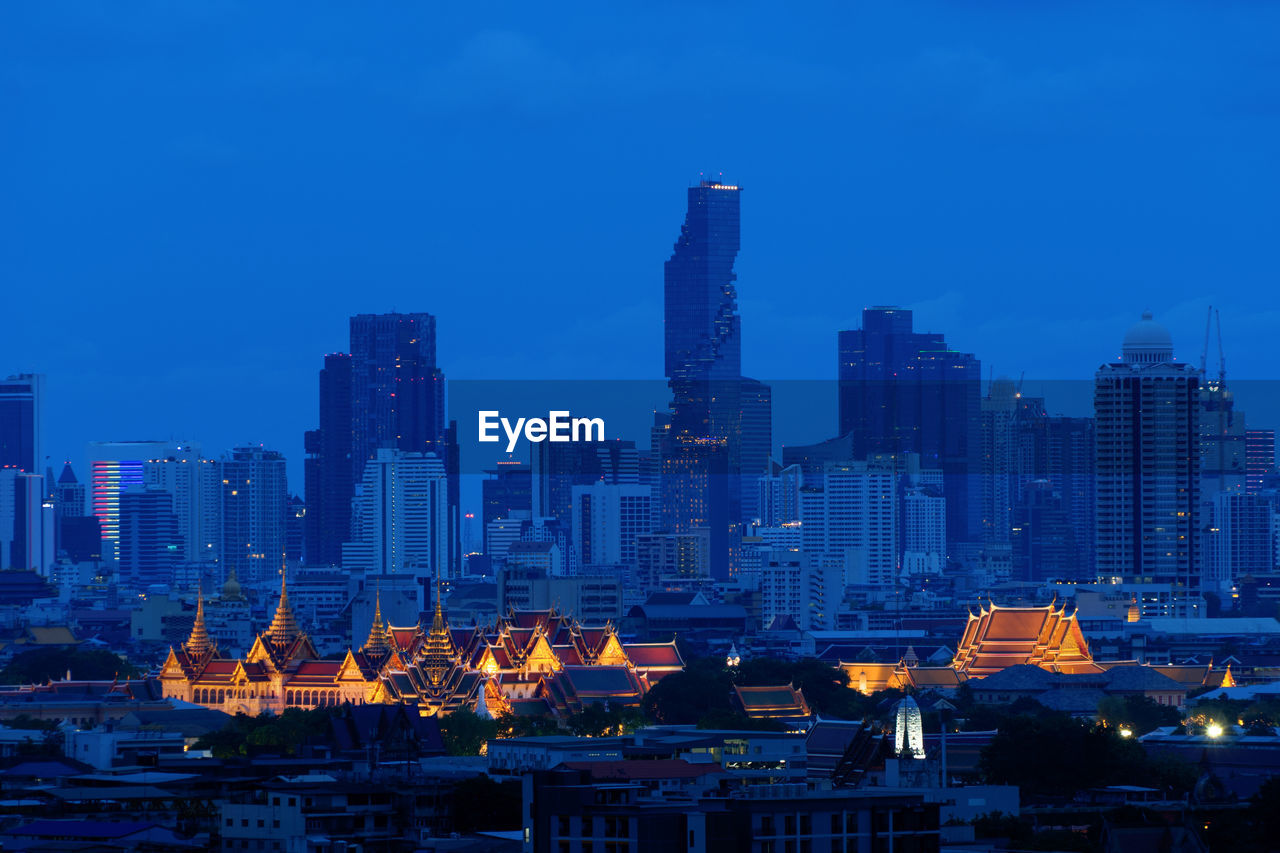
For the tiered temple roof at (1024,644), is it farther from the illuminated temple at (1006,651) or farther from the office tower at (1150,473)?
the office tower at (1150,473)

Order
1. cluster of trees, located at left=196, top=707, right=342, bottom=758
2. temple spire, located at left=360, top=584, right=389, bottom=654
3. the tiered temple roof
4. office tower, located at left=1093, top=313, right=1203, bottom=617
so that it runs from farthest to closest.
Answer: office tower, located at left=1093, top=313, right=1203, bottom=617, the tiered temple roof, temple spire, located at left=360, top=584, right=389, bottom=654, cluster of trees, located at left=196, top=707, right=342, bottom=758

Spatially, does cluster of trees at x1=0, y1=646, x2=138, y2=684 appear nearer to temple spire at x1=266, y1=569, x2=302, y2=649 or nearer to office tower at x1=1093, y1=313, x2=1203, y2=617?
temple spire at x1=266, y1=569, x2=302, y2=649

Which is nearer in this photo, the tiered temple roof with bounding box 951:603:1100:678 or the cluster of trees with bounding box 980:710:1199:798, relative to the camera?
the cluster of trees with bounding box 980:710:1199:798

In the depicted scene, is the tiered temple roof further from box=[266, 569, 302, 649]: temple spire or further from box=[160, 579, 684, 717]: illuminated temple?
box=[266, 569, 302, 649]: temple spire

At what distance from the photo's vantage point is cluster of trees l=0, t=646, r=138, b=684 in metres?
151

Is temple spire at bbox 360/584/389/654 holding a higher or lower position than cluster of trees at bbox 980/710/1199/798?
higher

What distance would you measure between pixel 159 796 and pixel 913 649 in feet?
313

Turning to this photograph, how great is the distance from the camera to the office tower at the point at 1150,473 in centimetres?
18162

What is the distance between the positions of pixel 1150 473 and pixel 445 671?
62.2 meters

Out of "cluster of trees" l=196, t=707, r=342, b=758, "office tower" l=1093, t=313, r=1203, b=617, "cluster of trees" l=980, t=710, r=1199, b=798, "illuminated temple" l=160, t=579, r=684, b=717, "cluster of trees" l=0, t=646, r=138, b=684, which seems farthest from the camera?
"office tower" l=1093, t=313, r=1203, b=617

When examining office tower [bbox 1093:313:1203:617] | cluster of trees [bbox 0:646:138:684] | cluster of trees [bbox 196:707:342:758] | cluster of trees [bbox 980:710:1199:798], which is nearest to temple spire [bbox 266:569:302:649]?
cluster of trees [bbox 0:646:138:684]

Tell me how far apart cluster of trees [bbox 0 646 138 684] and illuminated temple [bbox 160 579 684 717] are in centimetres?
712

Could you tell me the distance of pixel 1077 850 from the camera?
65688 mm

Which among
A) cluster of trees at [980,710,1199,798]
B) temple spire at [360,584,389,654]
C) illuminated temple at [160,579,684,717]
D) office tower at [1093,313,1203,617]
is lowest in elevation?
cluster of trees at [980,710,1199,798]
